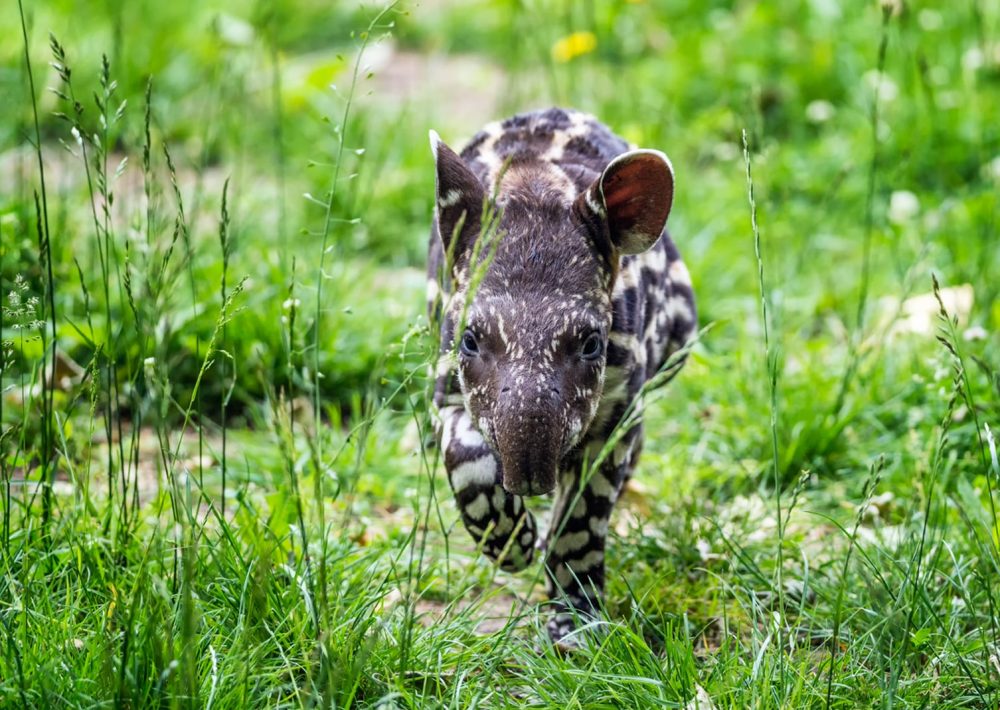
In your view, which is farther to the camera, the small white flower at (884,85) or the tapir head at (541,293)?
the small white flower at (884,85)

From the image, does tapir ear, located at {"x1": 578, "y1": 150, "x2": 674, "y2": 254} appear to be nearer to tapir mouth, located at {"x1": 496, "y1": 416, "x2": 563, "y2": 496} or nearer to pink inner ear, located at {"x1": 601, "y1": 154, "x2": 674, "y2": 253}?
pink inner ear, located at {"x1": 601, "y1": 154, "x2": 674, "y2": 253}

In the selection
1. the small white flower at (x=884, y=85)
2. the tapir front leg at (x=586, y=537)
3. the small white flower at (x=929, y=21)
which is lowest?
the tapir front leg at (x=586, y=537)

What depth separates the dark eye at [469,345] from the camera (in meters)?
3.57

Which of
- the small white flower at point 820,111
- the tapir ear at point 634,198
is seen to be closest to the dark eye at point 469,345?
the tapir ear at point 634,198

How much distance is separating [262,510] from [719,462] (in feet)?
6.19

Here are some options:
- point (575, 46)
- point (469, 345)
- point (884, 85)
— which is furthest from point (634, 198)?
point (884, 85)

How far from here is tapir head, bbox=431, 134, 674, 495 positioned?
334cm

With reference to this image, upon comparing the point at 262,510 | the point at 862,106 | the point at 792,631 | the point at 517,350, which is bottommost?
the point at 792,631

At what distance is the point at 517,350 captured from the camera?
345cm

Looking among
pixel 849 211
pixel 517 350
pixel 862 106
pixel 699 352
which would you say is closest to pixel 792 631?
pixel 517 350

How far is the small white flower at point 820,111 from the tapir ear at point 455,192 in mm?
4299

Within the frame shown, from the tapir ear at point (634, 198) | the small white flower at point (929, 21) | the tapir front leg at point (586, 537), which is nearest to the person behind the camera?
the tapir ear at point (634, 198)

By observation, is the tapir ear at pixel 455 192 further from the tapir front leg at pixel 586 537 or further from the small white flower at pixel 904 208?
the small white flower at pixel 904 208

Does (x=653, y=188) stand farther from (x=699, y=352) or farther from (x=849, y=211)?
Result: (x=849, y=211)
